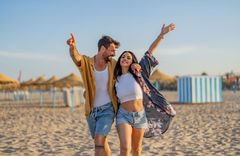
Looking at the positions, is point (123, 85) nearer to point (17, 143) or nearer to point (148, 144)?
point (148, 144)

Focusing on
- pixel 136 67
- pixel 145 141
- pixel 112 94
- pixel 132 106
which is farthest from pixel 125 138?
pixel 145 141

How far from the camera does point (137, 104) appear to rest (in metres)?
3.43

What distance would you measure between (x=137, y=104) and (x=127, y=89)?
0.51ft

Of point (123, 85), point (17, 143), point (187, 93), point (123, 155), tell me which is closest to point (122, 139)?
point (123, 155)

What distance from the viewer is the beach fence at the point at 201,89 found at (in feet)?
59.3

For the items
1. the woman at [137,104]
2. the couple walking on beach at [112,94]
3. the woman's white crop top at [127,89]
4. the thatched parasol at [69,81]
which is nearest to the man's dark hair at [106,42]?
the couple walking on beach at [112,94]

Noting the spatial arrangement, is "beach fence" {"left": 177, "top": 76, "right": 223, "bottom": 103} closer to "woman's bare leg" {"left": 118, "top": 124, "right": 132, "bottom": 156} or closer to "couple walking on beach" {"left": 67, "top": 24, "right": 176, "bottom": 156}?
"couple walking on beach" {"left": 67, "top": 24, "right": 176, "bottom": 156}

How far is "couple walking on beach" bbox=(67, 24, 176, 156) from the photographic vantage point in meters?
3.32

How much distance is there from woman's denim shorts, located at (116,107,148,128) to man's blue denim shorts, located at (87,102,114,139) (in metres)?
0.07

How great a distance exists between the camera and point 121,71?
3.56 metres

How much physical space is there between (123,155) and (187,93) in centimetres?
1552

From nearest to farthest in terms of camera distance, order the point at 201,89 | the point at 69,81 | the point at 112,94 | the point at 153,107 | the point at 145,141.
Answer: the point at 112,94
the point at 153,107
the point at 145,141
the point at 201,89
the point at 69,81

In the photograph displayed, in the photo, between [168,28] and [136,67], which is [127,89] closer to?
[136,67]

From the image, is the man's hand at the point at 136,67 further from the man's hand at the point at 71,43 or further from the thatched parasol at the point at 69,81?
the thatched parasol at the point at 69,81
